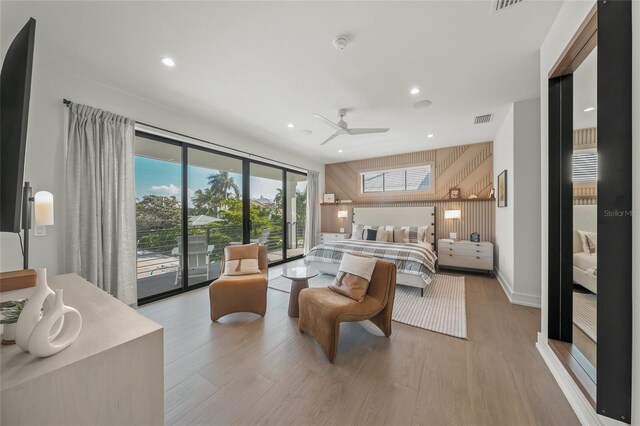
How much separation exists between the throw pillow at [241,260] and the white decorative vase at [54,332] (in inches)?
80.9

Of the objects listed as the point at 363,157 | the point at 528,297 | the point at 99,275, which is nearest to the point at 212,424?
the point at 99,275

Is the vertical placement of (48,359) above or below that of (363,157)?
below

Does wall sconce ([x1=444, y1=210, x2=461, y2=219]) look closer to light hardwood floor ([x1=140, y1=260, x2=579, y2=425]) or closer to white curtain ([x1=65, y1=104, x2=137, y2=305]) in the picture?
light hardwood floor ([x1=140, y1=260, x2=579, y2=425])

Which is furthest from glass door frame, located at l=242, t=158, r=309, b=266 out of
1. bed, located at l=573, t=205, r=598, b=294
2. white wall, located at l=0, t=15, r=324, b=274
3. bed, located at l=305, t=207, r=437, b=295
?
bed, located at l=573, t=205, r=598, b=294

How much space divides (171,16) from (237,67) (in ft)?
2.20

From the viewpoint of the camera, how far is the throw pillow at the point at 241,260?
293cm

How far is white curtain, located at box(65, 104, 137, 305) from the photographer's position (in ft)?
7.97

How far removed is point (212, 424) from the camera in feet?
4.58

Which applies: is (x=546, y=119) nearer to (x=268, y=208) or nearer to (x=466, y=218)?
(x=466, y=218)

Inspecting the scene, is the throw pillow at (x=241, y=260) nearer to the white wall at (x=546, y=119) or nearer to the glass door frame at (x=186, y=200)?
the glass door frame at (x=186, y=200)

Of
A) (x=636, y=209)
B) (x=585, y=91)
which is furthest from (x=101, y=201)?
(x=585, y=91)

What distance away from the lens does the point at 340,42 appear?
198 centimetres

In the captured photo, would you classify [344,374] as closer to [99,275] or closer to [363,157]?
[99,275]

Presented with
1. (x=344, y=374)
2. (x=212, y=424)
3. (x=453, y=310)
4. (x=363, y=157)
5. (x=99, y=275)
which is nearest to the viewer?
(x=212, y=424)
